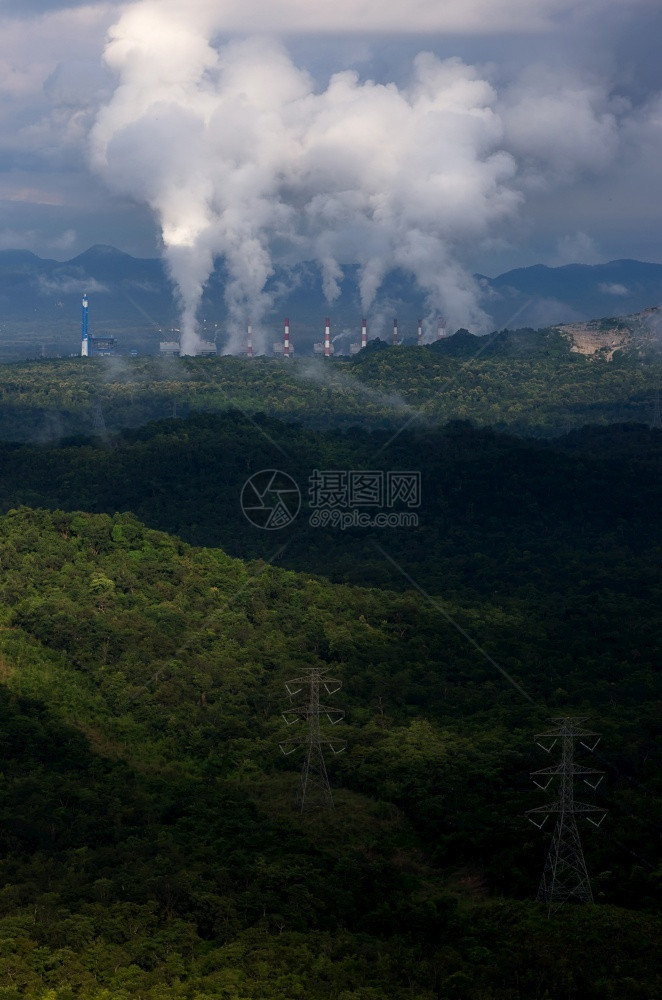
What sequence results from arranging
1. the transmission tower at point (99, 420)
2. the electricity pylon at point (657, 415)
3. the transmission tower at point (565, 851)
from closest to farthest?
the transmission tower at point (565, 851) < the transmission tower at point (99, 420) < the electricity pylon at point (657, 415)

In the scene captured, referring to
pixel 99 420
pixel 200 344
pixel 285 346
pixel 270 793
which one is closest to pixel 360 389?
pixel 99 420

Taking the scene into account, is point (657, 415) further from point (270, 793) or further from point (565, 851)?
point (565, 851)

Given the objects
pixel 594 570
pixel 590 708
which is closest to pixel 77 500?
pixel 594 570

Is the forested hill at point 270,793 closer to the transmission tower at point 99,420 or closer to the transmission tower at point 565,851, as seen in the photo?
the transmission tower at point 565,851

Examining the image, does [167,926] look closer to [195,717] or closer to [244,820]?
[244,820]

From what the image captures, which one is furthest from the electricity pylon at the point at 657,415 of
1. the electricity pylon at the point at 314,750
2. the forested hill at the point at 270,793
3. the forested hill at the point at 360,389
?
the electricity pylon at the point at 314,750
